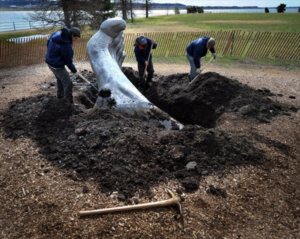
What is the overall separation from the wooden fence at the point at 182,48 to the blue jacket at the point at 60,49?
789 cm

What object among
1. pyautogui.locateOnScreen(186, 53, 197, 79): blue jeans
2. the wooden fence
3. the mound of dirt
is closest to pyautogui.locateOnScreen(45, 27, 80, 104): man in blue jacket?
the mound of dirt

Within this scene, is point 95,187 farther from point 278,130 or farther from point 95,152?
point 278,130

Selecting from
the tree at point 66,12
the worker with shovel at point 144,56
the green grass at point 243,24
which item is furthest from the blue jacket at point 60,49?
the green grass at point 243,24

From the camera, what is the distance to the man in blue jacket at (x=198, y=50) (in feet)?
22.8

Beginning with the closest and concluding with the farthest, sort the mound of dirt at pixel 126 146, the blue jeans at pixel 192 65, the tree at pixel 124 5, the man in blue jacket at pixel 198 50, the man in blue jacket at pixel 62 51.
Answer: the mound of dirt at pixel 126 146
the man in blue jacket at pixel 62 51
the man in blue jacket at pixel 198 50
the blue jeans at pixel 192 65
the tree at pixel 124 5

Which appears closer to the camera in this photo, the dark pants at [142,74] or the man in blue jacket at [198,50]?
the man in blue jacket at [198,50]

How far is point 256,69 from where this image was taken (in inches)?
459

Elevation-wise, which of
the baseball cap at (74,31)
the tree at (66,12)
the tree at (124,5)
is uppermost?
the tree at (124,5)

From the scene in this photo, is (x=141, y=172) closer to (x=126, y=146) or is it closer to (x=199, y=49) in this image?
(x=126, y=146)

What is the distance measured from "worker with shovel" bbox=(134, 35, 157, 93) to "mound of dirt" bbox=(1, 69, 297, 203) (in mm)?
2747

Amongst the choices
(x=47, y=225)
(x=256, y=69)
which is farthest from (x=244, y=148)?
(x=256, y=69)

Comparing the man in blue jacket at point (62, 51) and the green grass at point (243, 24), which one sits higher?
the green grass at point (243, 24)

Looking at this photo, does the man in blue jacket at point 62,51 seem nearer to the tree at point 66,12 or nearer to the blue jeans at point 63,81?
the blue jeans at point 63,81

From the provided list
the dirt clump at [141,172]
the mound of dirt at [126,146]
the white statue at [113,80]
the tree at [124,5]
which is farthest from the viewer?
the tree at [124,5]
